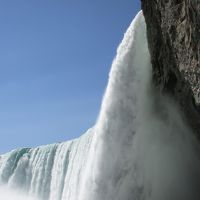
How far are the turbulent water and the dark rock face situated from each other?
0.95 m

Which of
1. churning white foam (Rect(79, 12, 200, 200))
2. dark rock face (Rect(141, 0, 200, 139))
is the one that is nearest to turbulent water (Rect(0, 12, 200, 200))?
churning white foam (Rect(79, 12, 200, 200))

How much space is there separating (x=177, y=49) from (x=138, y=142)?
5.24 metres

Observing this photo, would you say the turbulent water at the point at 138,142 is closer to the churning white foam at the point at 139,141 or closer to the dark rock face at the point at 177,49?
the churning white foam at the point at 139,141

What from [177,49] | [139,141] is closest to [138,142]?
[139,141]

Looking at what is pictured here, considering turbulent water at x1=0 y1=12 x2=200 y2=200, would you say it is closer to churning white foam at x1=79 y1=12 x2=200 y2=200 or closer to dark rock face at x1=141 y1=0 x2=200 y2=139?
churning white foam at x1=79 y1=12 x2=200 y2=200

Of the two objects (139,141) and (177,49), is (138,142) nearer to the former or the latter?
(139,141)

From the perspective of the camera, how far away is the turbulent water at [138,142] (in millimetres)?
19328

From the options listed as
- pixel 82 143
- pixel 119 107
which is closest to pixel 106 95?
pixel 119 107

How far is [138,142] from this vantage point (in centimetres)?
1981

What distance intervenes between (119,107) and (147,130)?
4.47 ft

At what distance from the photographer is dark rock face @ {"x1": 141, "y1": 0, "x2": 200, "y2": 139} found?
1455cm

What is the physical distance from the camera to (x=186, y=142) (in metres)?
19.6

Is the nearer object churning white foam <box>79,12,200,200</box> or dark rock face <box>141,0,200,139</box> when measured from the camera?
dark rock face <box>141,0,200,139</box>

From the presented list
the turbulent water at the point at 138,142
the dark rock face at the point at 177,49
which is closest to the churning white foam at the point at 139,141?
the turbulent water at the point at 138,142
